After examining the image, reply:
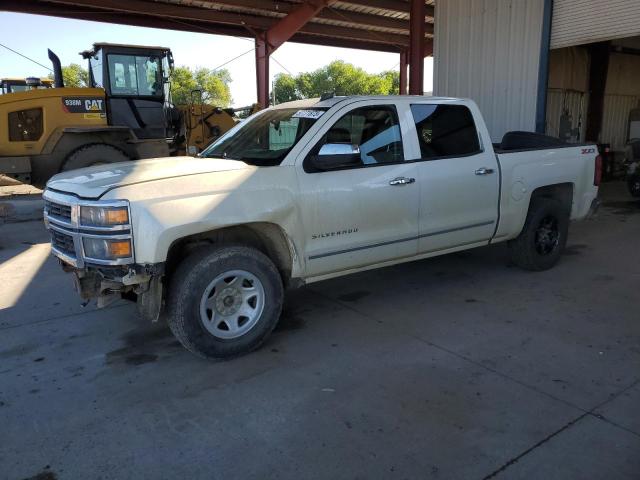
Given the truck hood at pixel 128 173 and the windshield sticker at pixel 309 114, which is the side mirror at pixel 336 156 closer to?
the windshield sticker at pixel 309 114

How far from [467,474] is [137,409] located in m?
2.04

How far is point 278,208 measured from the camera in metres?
4.04

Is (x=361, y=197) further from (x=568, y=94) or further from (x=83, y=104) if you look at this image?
(x=568, y=94)

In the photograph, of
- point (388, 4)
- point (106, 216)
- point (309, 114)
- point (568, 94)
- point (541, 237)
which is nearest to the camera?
point (106, 216)

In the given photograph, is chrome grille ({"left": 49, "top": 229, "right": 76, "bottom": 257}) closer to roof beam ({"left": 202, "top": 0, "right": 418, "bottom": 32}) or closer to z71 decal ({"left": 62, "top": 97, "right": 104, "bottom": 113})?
z71 decal ({"left": 62, "top": 97, "right": 104, "bottom": 113})

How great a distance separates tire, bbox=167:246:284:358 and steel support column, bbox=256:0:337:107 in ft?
44.1

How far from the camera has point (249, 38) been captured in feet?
63.0

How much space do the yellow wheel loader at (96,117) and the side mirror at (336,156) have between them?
721 centimetres

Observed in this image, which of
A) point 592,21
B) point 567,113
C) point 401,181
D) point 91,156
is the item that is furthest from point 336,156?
point 567,113

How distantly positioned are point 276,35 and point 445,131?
46.5 feet

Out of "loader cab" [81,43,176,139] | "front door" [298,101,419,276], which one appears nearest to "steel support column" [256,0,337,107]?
"loader cab" [81,43,176,139]

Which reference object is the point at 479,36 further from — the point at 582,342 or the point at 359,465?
the point at 359,465

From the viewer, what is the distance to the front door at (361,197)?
4285 mm

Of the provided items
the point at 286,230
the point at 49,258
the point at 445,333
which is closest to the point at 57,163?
the point at 49,258
